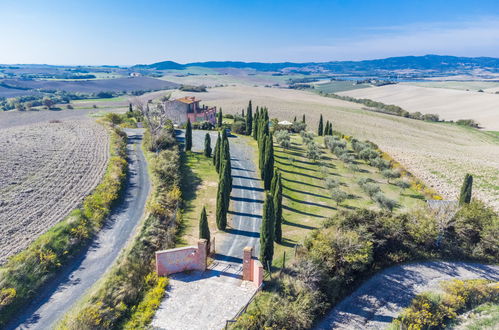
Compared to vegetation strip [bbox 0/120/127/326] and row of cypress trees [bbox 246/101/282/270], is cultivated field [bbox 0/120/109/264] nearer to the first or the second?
vegetation strip [bbox 0/120/127/326]

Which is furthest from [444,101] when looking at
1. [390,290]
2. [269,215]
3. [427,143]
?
[269,215]

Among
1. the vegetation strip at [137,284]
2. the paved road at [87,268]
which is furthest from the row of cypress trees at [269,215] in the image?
the paved road at [87,268]

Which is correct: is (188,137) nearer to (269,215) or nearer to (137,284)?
(269,215)

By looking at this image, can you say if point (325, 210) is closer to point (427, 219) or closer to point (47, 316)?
point (427, 219)

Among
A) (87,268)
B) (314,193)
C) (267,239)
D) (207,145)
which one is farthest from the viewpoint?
(207,145)

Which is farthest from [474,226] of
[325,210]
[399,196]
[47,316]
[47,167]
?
[47,167]

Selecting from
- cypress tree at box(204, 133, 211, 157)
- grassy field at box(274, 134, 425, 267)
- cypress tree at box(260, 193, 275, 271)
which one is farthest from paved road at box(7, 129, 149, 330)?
cypress tree at box(204, 133, 211, 157)

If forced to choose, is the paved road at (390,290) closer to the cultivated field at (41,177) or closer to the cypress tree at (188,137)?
the cultivated field at (41,177)
